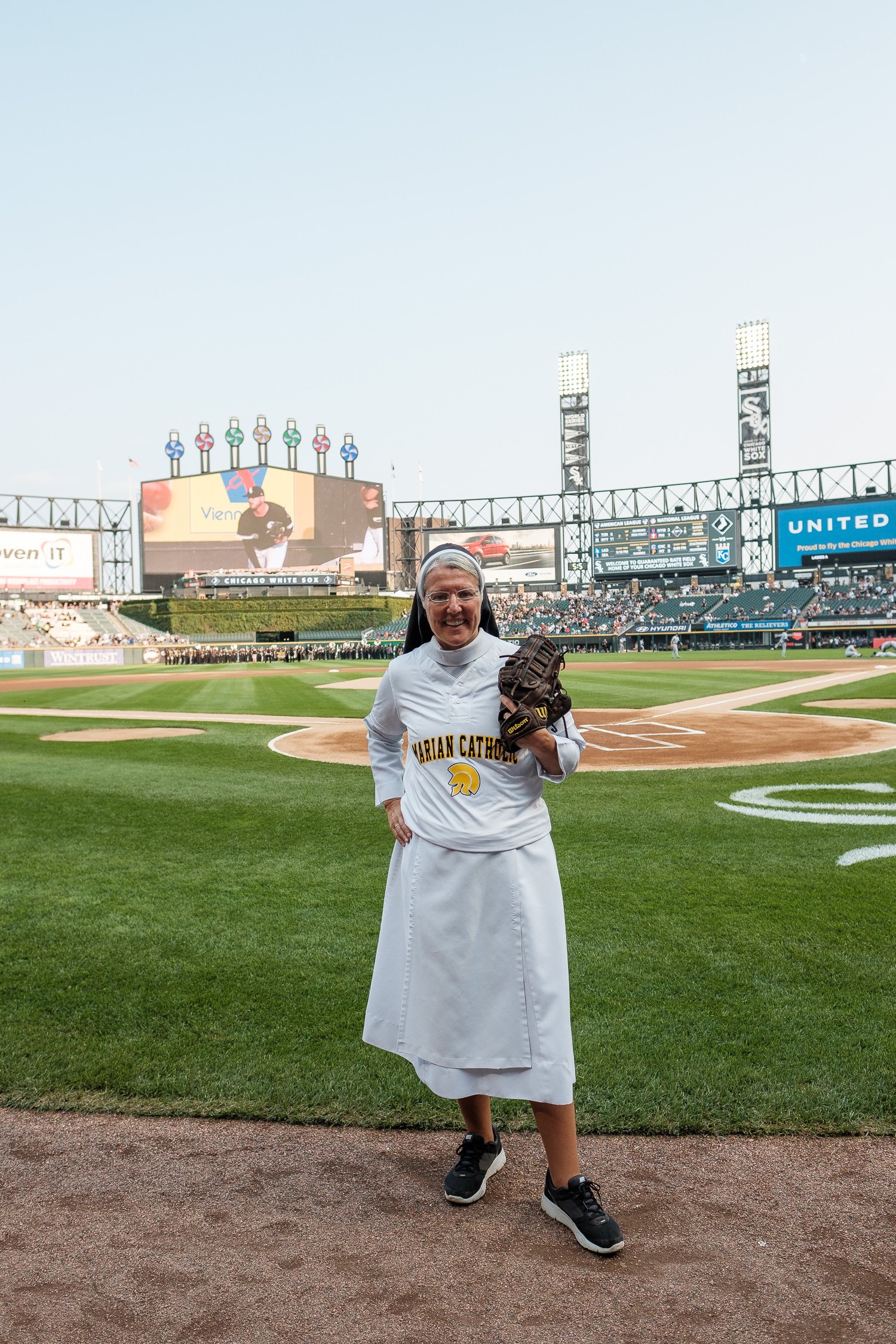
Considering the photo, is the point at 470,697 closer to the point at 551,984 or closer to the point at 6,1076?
the point at 551,984

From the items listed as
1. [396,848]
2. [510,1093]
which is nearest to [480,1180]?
[510,1093]

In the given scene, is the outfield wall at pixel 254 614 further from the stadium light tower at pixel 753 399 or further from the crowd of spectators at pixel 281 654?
the stadium light tower at pixel 753 399

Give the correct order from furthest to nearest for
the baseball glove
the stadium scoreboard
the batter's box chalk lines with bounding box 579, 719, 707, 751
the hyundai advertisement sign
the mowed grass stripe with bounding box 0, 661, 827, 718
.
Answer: the stadium scoreboard < the hyundai advertisement sign < the mowed grass stripe with bounding box 0, 661, 827, 718 < the batter's box chalk lines with bounding box 579, 719, 707, 751 < the baseball glove

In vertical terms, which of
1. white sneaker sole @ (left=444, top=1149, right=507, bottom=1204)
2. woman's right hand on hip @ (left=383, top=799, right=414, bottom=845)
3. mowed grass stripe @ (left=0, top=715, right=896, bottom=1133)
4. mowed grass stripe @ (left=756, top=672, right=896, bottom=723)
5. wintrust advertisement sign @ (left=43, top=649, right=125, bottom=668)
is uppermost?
woman's right hand on hip @ (left=383, top=799, right=414, bottom=845)

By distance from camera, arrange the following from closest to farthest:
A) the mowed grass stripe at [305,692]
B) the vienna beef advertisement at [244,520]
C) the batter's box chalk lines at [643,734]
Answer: the batter's box chalk lines at [643,734] < the mowed grass stripe at [305,692] < the vienna beef advertisement at [244,520]

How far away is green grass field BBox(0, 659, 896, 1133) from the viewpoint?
12.2 feet

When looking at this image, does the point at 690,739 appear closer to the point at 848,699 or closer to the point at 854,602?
the point at 848,699

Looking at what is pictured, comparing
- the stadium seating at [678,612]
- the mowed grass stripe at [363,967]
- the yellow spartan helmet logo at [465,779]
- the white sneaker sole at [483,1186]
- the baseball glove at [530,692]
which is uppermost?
the stadium seating at [678,612]

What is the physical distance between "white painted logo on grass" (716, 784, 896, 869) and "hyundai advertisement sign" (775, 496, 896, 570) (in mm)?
61191

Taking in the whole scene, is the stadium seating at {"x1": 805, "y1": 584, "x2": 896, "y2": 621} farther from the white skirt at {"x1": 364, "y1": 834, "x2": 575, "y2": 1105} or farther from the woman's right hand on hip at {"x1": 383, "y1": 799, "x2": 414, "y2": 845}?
the white skirt at {"x1": 364, "y1": 834, "x2": 575, "y2": 1105}

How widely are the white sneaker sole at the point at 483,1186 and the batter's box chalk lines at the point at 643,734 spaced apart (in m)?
9.58

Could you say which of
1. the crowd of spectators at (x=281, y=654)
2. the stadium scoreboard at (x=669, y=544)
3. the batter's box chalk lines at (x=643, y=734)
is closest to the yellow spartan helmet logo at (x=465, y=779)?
the batter's box chalk lines at (x=643, y=734)

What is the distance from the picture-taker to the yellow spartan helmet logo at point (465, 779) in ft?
10.0

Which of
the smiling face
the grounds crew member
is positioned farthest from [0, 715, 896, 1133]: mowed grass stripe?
the grounds crew member
